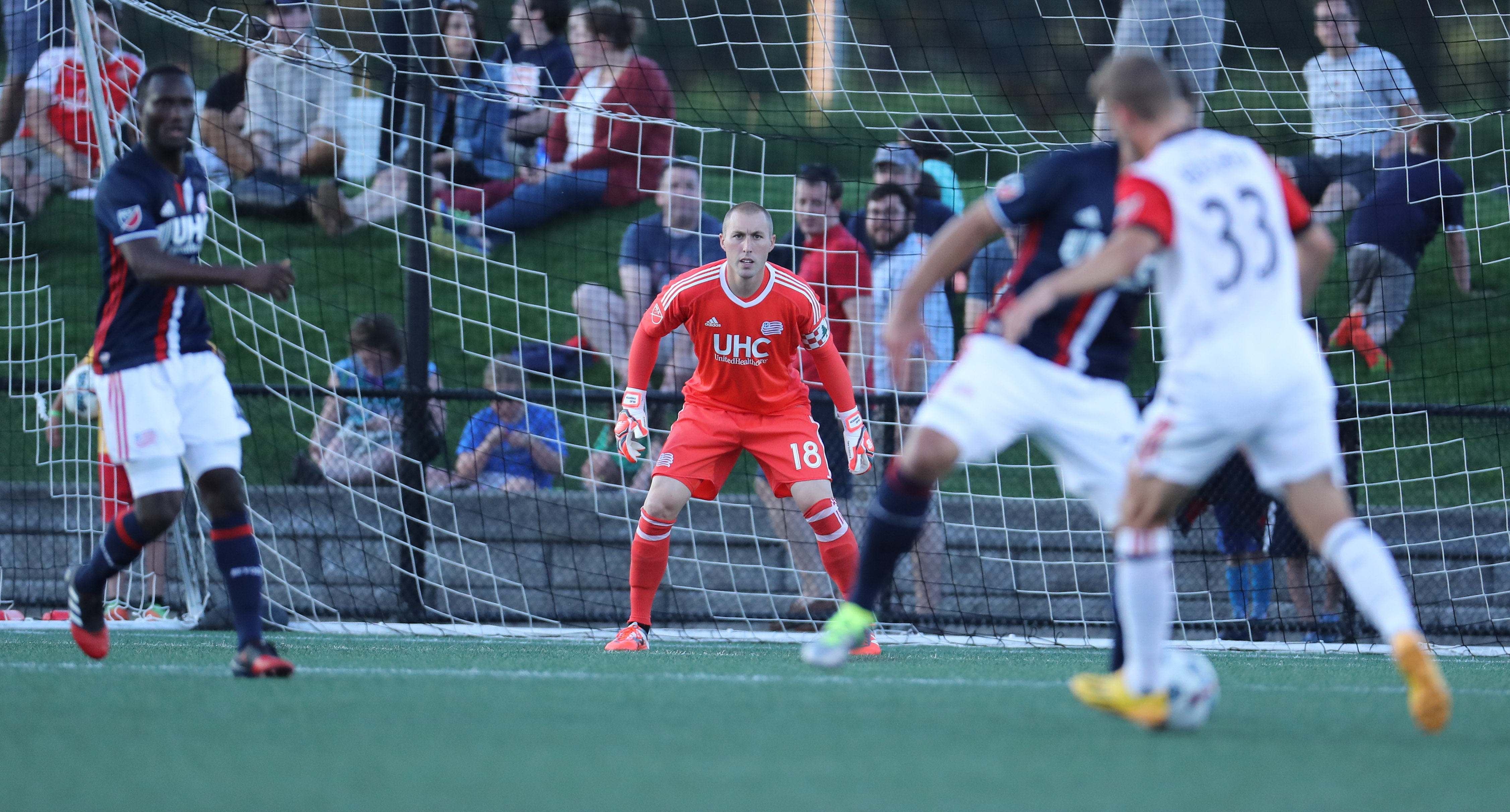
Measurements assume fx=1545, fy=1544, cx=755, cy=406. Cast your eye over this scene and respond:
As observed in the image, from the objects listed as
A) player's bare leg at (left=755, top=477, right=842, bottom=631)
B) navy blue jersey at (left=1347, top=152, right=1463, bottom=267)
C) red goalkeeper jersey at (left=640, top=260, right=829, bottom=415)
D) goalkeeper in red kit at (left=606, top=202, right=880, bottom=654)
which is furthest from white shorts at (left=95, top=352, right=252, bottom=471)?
navy blue jersey at (left=1347, top=152, right=1463, bottom=267)

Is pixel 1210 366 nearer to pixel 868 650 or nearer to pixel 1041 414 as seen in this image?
pixel 1041 414

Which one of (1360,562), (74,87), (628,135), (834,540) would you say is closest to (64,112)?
(74,87)

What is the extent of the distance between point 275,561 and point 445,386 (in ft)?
12.4

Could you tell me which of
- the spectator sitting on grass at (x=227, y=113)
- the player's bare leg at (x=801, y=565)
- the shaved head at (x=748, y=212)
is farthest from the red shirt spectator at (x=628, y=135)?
the shaved head at (x=748, y=212)

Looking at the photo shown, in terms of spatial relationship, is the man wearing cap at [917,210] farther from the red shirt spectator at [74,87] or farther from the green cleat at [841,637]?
the green cleat at [841,637]

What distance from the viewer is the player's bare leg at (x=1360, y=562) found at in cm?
381

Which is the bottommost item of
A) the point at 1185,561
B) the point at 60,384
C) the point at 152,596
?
the point at 1185,561

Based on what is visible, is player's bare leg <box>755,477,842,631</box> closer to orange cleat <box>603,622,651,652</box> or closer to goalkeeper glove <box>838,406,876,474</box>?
goalkeeper glove <box>838,406,876,474</box>

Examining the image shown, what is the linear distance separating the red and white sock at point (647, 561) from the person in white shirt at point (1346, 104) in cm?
435

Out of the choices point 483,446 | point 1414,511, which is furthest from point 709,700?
point 1414,511

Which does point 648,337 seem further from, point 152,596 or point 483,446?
point 152,596

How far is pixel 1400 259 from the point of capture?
9.44m

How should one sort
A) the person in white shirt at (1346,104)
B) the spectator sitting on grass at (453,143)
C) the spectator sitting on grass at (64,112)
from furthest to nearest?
the person in white shirt at (1346,104), the spectator sitting on grass at (453,143), the spectator sitting on grass at (64,112)

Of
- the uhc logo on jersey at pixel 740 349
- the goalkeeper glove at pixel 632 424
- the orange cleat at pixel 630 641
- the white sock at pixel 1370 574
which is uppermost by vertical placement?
the uhc logo on jersey at pixel 740 349
